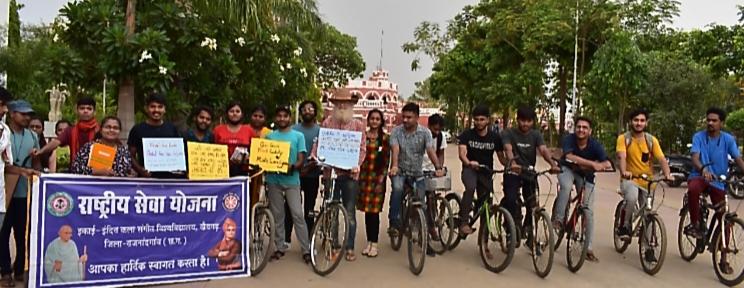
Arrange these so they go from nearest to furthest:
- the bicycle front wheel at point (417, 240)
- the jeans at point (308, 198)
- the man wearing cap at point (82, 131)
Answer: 1. the man wearing cap at point (82, 131)
2. the bicycle front wheel at point (417, 240)
3. the jeans at point (308, 198)

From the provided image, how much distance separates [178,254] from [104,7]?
544 cm

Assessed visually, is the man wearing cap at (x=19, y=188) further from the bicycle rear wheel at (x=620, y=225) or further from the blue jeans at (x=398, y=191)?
the bicycle rear wheel at (x=620, y=225)

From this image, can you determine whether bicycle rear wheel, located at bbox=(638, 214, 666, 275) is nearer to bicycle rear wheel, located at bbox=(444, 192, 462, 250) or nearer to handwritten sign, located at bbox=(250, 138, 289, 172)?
bicycle rear wheel, located at bbox=(444, 192, 462, 250)

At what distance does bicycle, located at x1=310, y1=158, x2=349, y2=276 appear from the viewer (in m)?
6.16

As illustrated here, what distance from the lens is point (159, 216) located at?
5.48 m

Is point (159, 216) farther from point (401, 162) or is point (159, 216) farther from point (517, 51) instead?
point (517, 51)

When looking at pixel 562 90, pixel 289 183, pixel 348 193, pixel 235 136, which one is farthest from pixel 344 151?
pixel 562 90

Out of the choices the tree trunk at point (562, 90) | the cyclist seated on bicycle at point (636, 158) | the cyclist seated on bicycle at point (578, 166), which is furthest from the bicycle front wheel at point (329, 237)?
the tree trunk at point (562, 90)

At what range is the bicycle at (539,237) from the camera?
617cm

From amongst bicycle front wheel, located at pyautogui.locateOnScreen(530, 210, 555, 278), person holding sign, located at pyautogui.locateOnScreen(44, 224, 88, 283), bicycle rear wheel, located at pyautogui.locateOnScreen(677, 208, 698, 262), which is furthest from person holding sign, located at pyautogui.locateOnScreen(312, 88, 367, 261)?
bicycle rear wheel, located at pyautogui.locateOnScreen(677, 208, 698, 262)

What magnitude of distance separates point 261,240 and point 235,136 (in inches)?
42.6

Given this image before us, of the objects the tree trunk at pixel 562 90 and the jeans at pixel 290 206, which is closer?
the jeans at pixel 290 206

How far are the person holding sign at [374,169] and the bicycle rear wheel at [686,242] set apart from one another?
122 inches

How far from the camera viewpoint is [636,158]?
22.6ft
